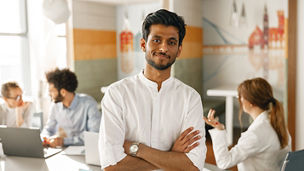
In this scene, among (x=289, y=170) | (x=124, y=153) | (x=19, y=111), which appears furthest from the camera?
(x=19, y=111)

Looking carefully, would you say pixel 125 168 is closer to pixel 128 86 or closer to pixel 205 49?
pixel 128 86

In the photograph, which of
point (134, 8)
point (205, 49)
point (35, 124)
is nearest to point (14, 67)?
point (35, 124)

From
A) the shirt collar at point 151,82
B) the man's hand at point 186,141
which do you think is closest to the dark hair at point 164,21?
the shirt collar at point 151,82

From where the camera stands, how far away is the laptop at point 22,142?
6.88ft

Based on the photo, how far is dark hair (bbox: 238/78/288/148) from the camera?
2.19 metres

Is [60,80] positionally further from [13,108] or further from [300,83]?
[300,83]

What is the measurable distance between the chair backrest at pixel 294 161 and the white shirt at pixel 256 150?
47 cm

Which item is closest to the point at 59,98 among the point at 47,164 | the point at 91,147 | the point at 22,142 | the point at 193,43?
the point at 22,142

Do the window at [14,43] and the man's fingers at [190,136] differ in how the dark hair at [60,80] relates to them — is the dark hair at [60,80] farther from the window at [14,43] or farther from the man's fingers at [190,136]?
the man's fingers at [190,136]

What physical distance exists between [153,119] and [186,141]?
0.60 feet

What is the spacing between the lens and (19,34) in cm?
437

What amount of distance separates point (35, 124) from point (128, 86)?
88.5 inches

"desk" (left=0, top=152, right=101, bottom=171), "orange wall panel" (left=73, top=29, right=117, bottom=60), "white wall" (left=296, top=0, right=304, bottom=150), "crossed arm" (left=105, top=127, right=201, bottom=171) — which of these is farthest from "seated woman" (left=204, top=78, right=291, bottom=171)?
"orange wall panel" (left=73, top=29, right=117, bottom=60)

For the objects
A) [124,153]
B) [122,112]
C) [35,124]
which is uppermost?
[122,112]
